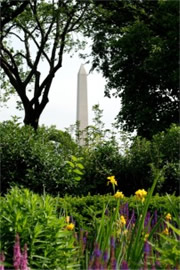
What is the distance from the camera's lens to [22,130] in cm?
914

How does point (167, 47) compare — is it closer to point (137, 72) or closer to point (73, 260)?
point (137, 72)

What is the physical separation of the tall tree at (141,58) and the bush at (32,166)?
964cm

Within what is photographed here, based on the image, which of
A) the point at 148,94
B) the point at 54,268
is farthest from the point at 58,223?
the point at 148,94

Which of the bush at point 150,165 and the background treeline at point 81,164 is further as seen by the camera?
the bush at point 150,165

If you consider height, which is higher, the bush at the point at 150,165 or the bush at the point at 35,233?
the bush at the point at 150,165

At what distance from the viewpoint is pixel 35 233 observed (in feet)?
10.2

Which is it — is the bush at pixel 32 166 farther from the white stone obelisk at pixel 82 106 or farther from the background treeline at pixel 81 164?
the white stone obelisk at pixel 82 106

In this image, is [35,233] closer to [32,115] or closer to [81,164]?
[81,164]

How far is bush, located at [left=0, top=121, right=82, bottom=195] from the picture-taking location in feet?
27.9

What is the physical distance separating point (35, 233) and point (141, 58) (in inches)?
688

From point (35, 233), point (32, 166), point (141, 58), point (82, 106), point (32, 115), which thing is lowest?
point (35, 233)

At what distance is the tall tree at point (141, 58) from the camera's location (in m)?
18.7

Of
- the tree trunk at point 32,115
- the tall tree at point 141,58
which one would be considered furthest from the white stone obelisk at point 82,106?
the tree trunk at point 32,115

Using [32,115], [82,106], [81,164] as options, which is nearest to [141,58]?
[82,106]
